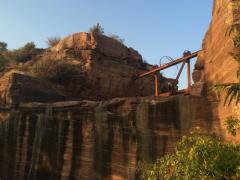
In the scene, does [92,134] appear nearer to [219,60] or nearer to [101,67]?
[219,60]

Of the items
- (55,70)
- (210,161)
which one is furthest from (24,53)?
(210,161)

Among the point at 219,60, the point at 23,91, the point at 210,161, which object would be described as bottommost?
the point at 210,161

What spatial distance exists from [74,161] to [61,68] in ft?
20.4

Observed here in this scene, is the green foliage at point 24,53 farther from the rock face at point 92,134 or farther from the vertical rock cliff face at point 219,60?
the vertical rock cliff face at point 219,60

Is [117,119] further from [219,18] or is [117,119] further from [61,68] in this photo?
[61,68]

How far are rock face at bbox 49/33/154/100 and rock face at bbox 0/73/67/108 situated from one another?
1605 millimetres

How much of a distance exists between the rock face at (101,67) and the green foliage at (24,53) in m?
2.41

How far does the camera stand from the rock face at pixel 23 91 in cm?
1499

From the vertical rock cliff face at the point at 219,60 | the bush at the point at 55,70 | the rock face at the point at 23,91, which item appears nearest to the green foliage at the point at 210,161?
the vertical rock cliff face at the point at 219,60

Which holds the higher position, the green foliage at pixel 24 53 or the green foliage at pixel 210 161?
the green foliage at pixel 24 53

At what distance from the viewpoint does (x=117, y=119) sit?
12125mm

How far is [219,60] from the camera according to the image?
10.9m

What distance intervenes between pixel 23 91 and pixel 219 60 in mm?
8090

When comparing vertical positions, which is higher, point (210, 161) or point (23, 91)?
point (23, 91)
